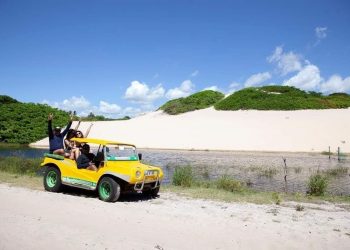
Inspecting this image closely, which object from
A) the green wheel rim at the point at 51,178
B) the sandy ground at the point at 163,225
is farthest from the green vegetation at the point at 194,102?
the sandy ground at the point at 163,225

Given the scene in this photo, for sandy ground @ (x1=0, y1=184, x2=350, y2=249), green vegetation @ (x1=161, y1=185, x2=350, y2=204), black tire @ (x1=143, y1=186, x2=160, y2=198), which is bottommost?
sandy ground @ (x1=0, y1=184, x2=350, y2=249)

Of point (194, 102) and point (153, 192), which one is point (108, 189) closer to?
point (153, 192)

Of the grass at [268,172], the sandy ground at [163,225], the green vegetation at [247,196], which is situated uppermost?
the grass at [268,172]

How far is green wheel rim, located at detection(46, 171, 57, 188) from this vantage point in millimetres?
12234

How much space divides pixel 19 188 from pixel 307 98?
4642 centimetres

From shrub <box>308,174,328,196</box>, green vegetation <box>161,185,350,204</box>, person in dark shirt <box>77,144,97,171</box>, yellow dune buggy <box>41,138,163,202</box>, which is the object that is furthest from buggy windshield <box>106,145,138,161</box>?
shrub <box>308,174,328,196</box>

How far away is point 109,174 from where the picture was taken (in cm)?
1075

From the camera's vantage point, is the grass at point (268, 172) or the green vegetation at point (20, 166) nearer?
the green vegetation at point (20, 166)

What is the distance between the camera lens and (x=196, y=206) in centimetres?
1018

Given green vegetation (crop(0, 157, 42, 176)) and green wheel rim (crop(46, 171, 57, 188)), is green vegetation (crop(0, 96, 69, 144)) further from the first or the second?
green wheel rim (crop(46, 171, 57, 188))

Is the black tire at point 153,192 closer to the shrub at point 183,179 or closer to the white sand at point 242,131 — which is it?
the shrub at point 183,179

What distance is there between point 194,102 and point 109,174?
5497 cm

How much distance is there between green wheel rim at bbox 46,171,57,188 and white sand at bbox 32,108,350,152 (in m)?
25.8

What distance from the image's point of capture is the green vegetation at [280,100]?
4959 centimetres
